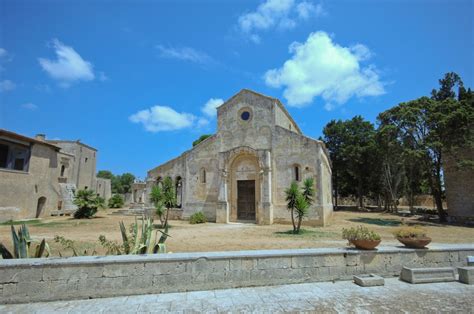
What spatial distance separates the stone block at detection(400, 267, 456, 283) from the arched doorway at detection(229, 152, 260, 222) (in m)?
15.0

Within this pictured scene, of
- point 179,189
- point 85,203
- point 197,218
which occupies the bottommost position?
point 197,218

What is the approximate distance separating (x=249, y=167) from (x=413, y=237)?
1495cm

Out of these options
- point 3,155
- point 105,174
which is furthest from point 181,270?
point 105,174

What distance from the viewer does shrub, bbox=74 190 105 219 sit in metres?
24.2

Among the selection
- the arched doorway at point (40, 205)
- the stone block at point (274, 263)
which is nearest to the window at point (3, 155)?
the arched doorway at point (40, 205)

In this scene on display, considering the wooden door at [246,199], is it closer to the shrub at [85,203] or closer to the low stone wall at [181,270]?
the shrub at [85,203]

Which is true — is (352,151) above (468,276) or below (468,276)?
above

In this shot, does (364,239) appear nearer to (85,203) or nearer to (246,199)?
(246,199)

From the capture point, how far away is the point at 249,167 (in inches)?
825

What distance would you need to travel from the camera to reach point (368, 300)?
15.3ft

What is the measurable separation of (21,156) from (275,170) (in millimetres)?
23786

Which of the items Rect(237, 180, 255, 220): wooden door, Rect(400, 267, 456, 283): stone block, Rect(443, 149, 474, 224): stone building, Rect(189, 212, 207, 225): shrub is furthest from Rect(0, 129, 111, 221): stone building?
Rect(443, 149, 474, 224): stone building

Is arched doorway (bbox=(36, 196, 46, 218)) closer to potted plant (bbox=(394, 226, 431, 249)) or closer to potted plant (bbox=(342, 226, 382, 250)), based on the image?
potted plant (bbox=(342, 226, 382, 250))

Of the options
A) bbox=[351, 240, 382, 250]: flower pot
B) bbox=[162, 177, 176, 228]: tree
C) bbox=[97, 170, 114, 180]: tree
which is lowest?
bbox=[351, 240, 382, 250]: flower pot
